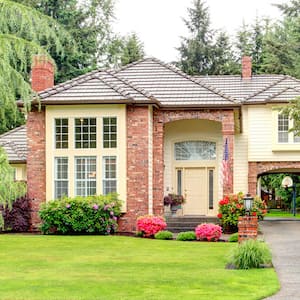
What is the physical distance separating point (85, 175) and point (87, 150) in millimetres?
839

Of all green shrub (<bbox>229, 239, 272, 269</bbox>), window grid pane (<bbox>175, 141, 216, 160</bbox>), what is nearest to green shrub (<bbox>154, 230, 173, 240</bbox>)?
window grid pane (<bbox>175, 141, 216, 160</bbox>)

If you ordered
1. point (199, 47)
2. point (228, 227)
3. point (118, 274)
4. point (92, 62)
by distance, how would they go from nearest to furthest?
point (118, 274) → point (228, 227) → point (92, 62) → point (199, 47)

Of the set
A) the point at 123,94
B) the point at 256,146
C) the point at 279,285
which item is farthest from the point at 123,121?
the point at 279,285

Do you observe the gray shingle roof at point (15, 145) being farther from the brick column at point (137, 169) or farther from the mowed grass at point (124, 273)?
the mowed grass at point (124, 273)

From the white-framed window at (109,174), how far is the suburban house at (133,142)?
0.11 feet

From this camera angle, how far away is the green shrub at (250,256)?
41.3 ft

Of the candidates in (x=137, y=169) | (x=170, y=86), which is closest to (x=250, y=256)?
(x=137, y=169)

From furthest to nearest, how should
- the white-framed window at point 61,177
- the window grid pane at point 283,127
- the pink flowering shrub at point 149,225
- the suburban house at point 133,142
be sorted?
the window grid pane at point 283,127, the white-framed window at point 61,177, the suburban house at point 133,142, the pink flowering shrub at point 149,225

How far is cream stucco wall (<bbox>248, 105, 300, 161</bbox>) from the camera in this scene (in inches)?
1040

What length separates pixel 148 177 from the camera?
2164cm

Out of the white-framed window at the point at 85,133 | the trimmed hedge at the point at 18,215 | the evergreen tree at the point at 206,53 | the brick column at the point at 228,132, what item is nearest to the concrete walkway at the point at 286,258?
the brick column at the point at 228,132

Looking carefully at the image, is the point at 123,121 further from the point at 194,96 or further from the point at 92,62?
the point at 92,62

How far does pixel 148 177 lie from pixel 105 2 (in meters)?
31.6

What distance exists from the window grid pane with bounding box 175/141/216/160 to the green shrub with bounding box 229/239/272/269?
12277 millimetres
